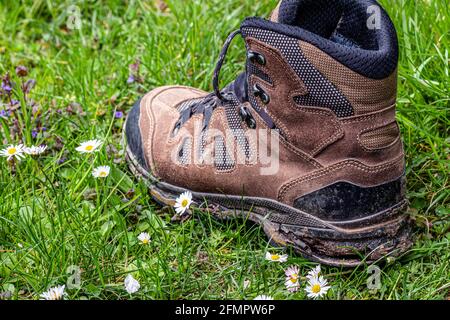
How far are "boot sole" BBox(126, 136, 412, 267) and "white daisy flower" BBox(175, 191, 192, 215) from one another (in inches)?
5.2

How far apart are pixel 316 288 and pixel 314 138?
460 mm

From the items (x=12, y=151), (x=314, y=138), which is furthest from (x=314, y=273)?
(x=12, y=151)

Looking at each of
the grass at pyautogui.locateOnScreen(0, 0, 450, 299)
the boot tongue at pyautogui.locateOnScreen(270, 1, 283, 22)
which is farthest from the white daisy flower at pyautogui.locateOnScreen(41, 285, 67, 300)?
the boot tongue at pyautogui.locateOnScreen(270, 1, 283, 22)

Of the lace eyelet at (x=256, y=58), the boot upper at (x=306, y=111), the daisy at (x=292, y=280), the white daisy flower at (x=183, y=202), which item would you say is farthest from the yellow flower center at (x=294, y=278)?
the lace eyelet at (x=256, y=58)

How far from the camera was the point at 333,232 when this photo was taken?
2148mm

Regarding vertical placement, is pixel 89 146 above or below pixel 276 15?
below

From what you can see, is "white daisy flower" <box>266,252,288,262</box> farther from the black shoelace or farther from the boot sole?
the black shoelace

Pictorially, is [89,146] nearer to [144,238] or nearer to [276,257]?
[144,238]

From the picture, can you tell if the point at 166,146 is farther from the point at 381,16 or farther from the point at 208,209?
the point at 381,16

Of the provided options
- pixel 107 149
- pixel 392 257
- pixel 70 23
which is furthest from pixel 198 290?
pixel 70 23

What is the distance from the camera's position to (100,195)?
2574mm

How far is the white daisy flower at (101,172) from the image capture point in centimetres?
245
